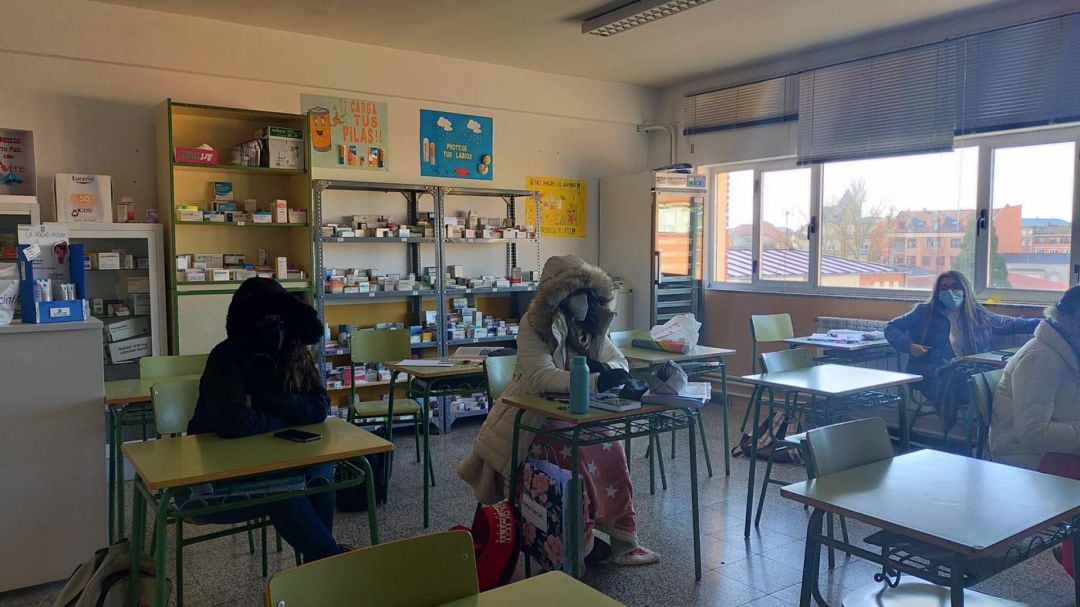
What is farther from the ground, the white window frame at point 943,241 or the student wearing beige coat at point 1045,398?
the white window frame at point 943,241

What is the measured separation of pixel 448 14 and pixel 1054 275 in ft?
14.3

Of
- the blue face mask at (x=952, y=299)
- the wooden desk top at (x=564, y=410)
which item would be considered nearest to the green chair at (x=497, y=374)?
the wooden desk top at (x=564, y=410)

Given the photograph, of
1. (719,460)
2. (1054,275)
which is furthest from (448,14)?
(1054,275)

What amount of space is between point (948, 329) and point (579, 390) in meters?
3.22

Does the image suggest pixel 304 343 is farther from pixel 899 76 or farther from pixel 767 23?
pixel 899 76

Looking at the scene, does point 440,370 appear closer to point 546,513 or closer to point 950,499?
point 546,513

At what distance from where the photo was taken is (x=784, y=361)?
399cm

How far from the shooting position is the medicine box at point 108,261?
4.54 meters

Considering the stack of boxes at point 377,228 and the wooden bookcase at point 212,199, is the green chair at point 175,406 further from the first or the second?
the stack of boxes at point 377,228

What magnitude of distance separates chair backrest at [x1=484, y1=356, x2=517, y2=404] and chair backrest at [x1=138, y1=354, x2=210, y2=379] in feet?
4.55

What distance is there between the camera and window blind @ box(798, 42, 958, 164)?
17.4 feet

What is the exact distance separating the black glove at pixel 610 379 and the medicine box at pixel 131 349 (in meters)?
3.12

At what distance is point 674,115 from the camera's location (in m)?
7.29

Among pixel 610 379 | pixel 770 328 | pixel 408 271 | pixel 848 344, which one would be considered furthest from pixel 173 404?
pixel 848 344
